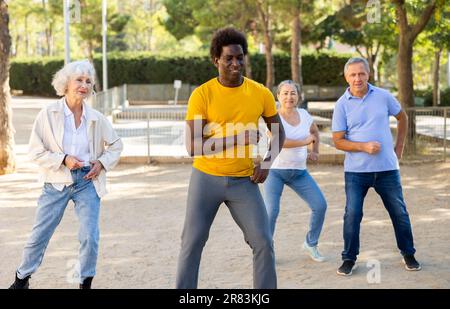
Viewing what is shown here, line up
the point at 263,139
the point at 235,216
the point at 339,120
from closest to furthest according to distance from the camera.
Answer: the point at 235,216 < the point at 339,120 < the point at 263,139

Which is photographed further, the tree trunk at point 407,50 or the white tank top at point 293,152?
the tree trunk at point 407,50

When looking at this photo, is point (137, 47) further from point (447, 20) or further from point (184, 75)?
point (447, 20)

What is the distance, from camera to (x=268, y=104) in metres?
5.00

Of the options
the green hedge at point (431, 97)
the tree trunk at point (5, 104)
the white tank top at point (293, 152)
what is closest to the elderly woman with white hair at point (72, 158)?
the white tank top at point (293, 152)

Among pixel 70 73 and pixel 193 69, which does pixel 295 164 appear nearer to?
pixel 70 73

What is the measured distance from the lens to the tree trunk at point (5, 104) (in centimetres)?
1376

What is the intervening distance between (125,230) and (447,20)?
1405 centimetres

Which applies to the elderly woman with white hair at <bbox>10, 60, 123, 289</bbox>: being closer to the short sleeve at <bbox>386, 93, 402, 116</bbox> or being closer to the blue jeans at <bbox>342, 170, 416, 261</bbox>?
the blue jeans at <bbox>342, 170, 416, 261</bbox>

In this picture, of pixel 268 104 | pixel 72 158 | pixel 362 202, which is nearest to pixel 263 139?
pixel 362 202

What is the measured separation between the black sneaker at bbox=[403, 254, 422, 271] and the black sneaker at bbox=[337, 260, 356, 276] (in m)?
0.46

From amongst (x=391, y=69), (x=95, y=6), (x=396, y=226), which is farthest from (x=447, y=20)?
(x=391, y=69)

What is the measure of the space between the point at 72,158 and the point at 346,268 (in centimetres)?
242

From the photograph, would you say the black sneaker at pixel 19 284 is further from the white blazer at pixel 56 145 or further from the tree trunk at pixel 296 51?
the tree trunk at pixel 296 51

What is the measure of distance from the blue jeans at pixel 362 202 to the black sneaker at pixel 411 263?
4 centimetres
